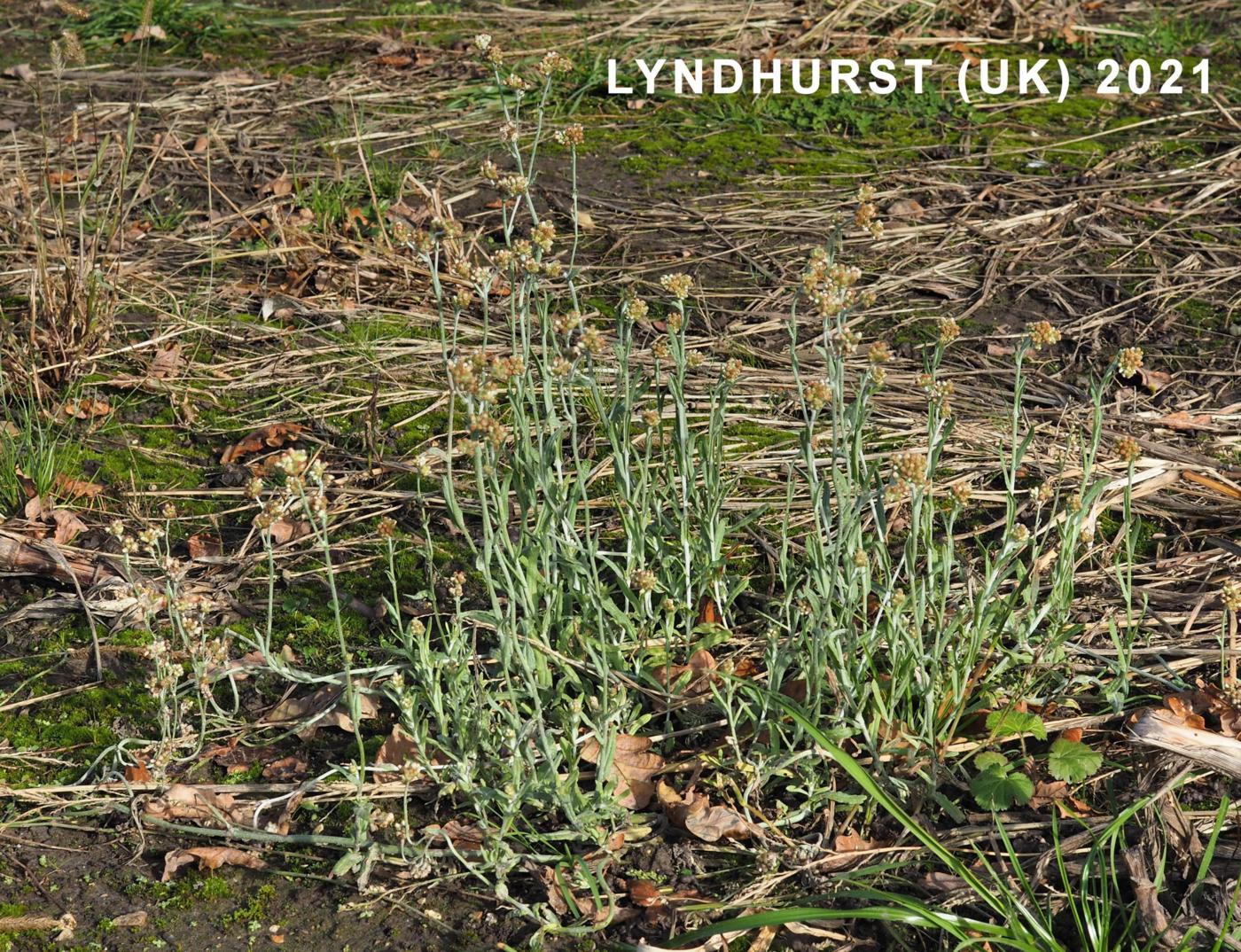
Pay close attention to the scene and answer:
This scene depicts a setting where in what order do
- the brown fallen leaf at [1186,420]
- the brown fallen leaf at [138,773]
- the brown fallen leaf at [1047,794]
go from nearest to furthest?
the brown fallen leaf at [1047,794]
the brown fallen leaf at [138,773]
the brown fallen leaf at [1186,420]

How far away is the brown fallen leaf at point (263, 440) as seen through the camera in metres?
3.82

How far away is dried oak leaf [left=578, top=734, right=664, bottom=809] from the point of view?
2.63 meters

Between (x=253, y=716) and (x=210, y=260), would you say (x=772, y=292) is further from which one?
(x=253, y=716)

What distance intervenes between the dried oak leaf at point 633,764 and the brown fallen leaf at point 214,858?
0.68 m

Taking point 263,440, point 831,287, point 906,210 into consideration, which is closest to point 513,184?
point 831,287

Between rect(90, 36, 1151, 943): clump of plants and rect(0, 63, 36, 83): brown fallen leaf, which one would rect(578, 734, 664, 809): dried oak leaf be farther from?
rect(0, 63, 36, 83): brown fallen leaf

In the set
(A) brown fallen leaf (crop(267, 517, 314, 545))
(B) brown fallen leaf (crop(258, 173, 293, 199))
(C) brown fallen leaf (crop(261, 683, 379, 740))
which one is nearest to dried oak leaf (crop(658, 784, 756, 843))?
(C) brown fallen leaf (crop(261, 683, 379, 740))

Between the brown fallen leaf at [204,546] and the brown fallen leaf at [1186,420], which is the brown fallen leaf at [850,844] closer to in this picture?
the brown fallen leaf at [204,546]

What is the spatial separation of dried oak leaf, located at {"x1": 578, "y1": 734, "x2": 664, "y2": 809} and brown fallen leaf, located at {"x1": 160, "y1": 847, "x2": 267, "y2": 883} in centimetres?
68

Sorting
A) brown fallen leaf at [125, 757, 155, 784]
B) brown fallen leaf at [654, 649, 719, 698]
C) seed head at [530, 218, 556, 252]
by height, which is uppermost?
seed head at [530, 218, 556, 252]

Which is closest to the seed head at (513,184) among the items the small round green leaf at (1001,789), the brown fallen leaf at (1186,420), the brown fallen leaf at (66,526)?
the small round green leaf at (1001,789)

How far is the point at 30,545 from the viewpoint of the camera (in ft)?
11.1

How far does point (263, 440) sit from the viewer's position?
3879 mm

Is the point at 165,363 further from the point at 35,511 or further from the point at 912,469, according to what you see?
the point at 912,469
